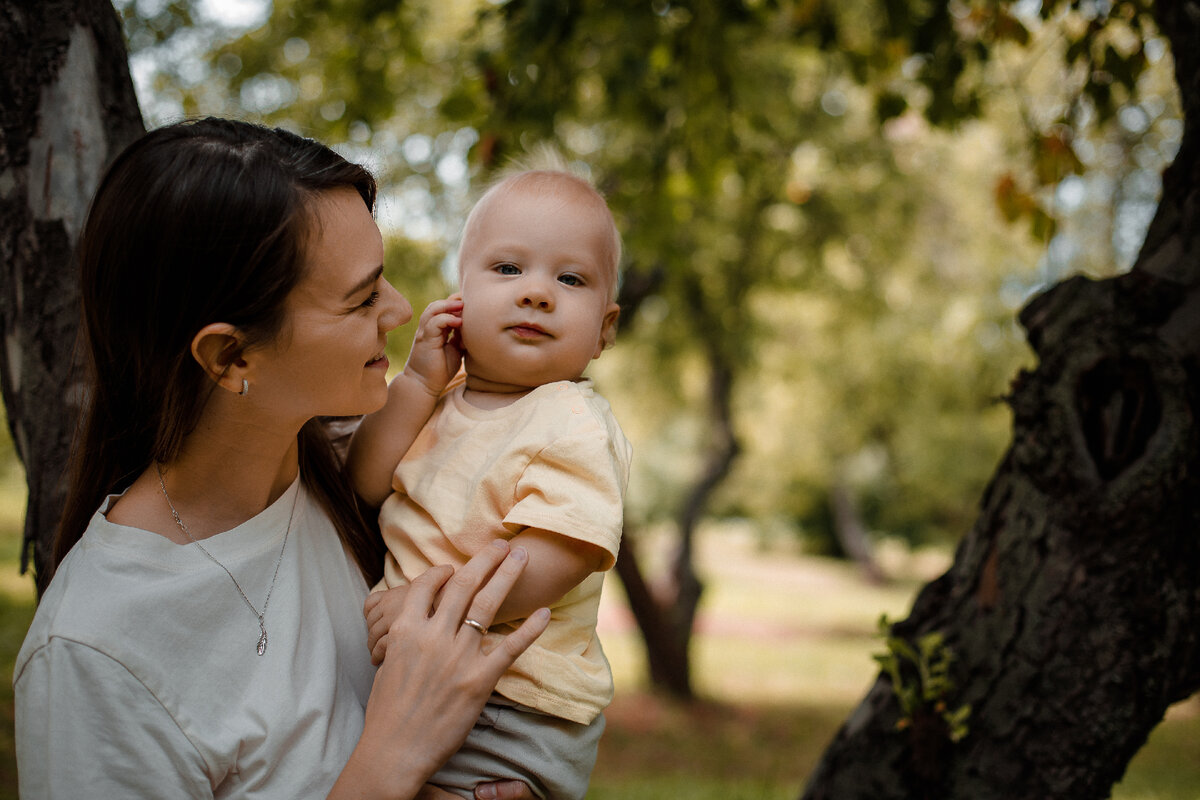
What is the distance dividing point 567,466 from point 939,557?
26.9 meters

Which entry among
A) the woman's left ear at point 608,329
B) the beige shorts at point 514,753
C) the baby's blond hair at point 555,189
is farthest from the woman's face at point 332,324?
the beige shorts at point 514,753

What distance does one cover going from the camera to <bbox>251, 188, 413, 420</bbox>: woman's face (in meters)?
1.34

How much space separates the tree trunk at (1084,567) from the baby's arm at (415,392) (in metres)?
1.29

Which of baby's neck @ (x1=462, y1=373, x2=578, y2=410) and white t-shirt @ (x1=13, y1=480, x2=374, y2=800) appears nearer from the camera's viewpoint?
white t-shirt @ (x1=13, y1=480, x2=374, y2=800)

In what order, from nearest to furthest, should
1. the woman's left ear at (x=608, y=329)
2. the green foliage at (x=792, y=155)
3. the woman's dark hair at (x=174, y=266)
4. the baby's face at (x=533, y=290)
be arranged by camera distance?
the woman's dark hair at (x=174, y=266) → the baby's face at (x=533, y=290) → the woman's left ear at (x=608, y=329) → the green foliage at (x=792, y=155)

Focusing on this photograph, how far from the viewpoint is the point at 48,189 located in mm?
1634

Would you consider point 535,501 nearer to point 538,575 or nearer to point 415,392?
point 538,575

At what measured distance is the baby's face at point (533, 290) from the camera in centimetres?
158

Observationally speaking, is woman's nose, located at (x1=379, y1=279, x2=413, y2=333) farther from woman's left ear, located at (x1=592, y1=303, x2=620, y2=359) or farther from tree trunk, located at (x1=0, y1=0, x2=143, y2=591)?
tree trunk, located at (x1=0, y1=0, x2=143, y2=591)

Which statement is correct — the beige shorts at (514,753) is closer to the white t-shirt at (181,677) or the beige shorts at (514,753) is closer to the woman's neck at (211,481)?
the white t-shirt at (181,677)

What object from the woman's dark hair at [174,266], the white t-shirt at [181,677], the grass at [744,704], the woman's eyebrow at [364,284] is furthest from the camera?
the grass at [744,704]

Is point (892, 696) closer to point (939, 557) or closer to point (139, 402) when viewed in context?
point (139, 402)

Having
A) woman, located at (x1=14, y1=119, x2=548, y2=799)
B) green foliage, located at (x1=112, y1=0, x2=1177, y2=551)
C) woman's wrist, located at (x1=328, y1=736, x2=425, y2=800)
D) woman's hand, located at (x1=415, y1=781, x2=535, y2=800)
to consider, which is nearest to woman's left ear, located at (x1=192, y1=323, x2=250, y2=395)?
woman, located at (x1=14, y1=119, x2=548, y2=799)

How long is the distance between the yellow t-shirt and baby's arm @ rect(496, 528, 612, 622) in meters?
0.03
